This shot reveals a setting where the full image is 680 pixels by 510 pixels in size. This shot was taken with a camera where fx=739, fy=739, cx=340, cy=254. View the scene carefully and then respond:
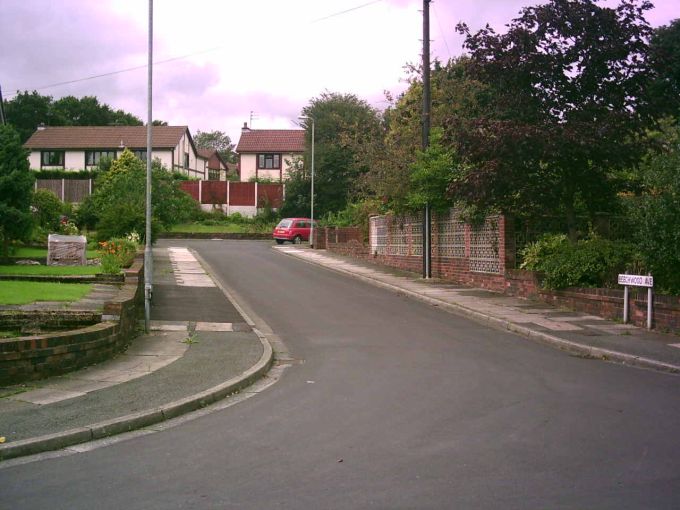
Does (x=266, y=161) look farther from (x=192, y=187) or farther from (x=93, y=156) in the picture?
(x=93, y=156)

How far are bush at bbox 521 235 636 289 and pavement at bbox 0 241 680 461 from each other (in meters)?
0.82

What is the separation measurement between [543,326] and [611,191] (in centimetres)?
512

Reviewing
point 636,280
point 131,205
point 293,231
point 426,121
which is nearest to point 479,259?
point 426,121

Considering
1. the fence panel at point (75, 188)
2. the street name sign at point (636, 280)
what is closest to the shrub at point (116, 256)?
the street name sign at point (636, 280)

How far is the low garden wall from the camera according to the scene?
8.74 metres

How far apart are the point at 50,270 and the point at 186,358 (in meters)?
8.82

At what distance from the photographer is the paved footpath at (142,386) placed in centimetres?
704

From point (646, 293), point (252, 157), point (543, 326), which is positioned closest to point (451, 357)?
point (543, 326)

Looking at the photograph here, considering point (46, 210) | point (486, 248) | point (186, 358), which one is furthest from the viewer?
point (46, 210)

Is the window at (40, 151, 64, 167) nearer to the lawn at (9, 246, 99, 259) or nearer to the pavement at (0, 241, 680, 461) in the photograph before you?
the lawn at (9, 246, 99, 259)

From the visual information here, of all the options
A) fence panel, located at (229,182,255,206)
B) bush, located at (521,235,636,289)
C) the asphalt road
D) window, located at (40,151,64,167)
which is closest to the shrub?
the asphalt road

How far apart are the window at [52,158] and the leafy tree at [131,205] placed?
89.9 ft

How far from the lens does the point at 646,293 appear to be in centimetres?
1449

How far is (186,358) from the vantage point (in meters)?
11.0
